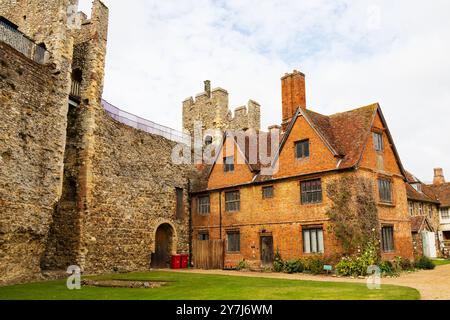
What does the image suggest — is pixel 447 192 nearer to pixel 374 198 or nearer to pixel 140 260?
pixel 374 198

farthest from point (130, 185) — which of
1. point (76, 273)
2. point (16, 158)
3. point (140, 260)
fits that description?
point (16, 158)

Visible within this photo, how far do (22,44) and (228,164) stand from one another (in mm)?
14374

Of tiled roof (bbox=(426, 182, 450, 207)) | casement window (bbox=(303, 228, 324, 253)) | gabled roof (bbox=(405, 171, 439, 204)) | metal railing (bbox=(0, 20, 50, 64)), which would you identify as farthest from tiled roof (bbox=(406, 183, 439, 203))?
metal railing (bbox=(0, 20, 50, 64))

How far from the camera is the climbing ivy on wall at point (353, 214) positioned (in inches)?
790

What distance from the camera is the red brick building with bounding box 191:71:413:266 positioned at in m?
21.7

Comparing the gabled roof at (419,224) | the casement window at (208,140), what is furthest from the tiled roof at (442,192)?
the casement window at (208,140)

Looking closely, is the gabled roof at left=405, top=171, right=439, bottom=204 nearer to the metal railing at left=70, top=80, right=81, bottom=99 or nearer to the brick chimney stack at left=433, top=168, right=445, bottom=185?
the brick chimney stack at left=433, top=168, right=445, bottom=185

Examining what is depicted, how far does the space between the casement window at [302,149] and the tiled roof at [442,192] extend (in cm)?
2929

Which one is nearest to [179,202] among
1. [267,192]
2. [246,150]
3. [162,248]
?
[162,248]

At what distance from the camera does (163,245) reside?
87.9ft

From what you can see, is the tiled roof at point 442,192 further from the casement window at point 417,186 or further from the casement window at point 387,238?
the casement window at point 387,238

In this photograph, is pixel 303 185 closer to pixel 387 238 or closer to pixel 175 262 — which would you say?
pixel 387 238
